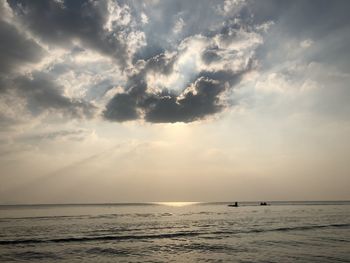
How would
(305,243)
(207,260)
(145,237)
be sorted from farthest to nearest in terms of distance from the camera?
(145,237), (305,243), (207,260)

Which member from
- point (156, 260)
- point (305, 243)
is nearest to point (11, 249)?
point (156, 260)

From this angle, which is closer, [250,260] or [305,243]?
[250,260]

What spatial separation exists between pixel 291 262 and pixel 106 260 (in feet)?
51.2

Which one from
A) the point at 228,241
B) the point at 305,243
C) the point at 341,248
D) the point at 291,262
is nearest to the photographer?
the point at 291,262

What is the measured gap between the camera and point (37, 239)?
44.5m

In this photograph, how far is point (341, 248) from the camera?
35094mm

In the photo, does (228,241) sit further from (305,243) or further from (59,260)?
(59,260)

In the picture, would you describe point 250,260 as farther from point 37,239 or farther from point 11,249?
point 37,239

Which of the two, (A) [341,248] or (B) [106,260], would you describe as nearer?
(B) [106,260]

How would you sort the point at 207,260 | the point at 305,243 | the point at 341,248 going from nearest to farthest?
the point at 207,260, the point at 341,248, the point at 305,243

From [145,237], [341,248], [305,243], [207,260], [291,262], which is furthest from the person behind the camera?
[145,237]

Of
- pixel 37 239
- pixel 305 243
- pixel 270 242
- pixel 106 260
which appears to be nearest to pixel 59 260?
pixel 106 260

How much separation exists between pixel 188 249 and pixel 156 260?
6.58 metres

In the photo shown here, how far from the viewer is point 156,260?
30812mm
